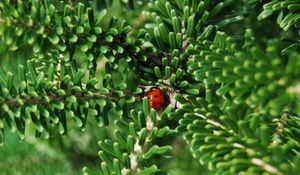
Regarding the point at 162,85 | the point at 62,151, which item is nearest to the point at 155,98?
the point at 162,85

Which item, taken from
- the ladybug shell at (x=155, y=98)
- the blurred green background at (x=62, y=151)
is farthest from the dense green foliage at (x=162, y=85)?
the blurred green background at (x=62, y=151)

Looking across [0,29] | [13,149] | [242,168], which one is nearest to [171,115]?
[242,168]

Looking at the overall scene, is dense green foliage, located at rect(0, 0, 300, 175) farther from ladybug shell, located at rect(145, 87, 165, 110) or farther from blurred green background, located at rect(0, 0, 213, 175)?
blurred green background, located at rect(0, 0, 213, 175)

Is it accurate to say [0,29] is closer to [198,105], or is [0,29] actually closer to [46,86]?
[46,86]

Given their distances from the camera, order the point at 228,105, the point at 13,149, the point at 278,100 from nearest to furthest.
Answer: the point at 278,100, the point at 228,105, the point at 13,149

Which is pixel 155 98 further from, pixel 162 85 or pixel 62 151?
pixel 62 151

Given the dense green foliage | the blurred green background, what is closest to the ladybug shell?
the dense green foliage
